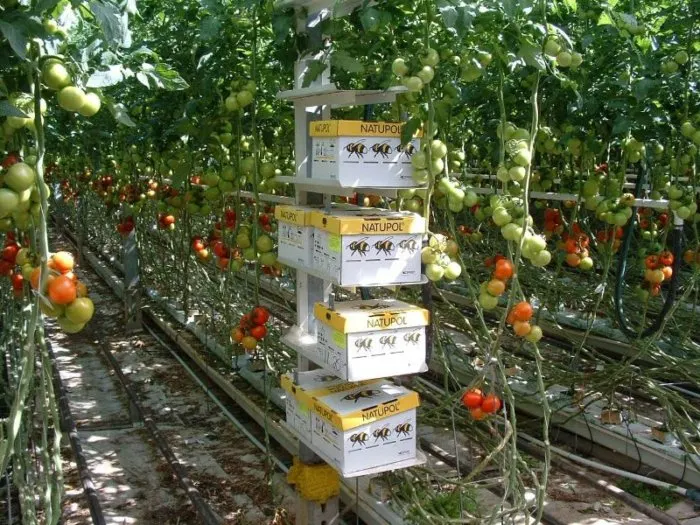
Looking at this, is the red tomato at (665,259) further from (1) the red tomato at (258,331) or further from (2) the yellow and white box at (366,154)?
(1) the red tomato at (258,331)

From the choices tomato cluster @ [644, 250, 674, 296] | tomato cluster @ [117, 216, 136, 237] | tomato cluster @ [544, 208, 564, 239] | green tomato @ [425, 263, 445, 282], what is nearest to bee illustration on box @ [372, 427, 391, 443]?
green tomato @ [425, 263, 445, 282]

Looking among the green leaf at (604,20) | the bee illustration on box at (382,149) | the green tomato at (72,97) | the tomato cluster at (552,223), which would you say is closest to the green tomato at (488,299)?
the bee illustration on box at (382,149)

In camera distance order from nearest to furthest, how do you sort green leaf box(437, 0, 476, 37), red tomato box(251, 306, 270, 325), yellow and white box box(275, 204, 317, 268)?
green leaf box(437, 0, 476, 37), yellow and white box box(275, 204, 317, 268), red tomato box(251, 306, 270, 325)

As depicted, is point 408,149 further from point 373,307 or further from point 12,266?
point 12,266

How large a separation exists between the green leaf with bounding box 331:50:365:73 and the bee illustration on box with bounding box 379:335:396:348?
0.78 m

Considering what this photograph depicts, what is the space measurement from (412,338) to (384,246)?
30 cm

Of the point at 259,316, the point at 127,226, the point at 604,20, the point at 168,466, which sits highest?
the point at 604,20

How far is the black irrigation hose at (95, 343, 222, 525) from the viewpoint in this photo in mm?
2556

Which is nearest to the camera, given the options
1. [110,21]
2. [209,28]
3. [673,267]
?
[110,21]

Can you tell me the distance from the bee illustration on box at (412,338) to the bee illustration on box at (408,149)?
1.79ft

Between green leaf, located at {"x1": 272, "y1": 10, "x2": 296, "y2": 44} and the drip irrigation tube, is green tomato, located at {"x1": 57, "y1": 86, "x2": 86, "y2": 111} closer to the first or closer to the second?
green leaf, located at {"x1": 272, "y1": 10, "x2": 296, "y2": 44}

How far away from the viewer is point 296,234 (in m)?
2.46

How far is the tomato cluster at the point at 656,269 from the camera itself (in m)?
3.38

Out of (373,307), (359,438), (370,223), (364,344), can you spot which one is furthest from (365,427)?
(370,223)
